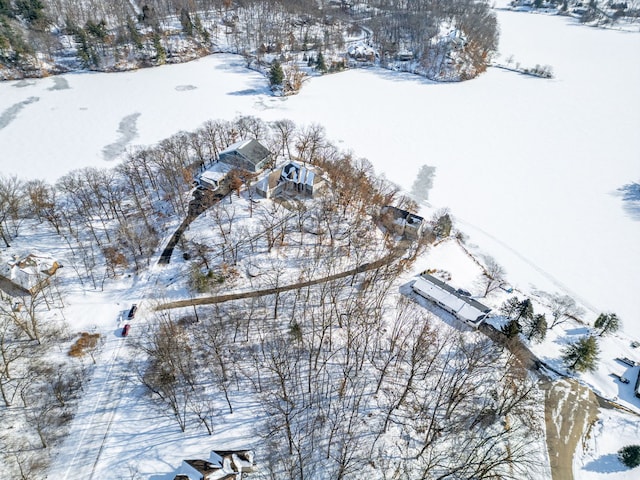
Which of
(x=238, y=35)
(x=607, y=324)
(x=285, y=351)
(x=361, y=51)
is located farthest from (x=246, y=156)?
(x=238, y=35)

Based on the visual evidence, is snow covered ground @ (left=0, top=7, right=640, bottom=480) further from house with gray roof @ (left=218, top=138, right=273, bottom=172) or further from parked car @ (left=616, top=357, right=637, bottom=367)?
house with gray roof @ (left=218, top=138, right=273, bottom=172)

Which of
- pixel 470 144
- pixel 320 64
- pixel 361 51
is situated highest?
pixel 361 51

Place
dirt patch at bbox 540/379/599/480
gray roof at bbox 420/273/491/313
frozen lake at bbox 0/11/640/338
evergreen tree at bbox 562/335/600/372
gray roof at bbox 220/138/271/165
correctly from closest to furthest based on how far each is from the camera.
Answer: dirt patch at bbox 540/379/599/480 → evergreen tree at bbox 562/335/600/372 → gray roof at bbox 420/273/491/313 → frozen lake at bbox 0/11/640/338 → gray roof at bbox 220/138/271/165

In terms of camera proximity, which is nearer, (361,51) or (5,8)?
(5,8)

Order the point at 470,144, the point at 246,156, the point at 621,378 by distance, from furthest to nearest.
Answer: the point at 470,144 → the point at 246,156 → the point at 621,378

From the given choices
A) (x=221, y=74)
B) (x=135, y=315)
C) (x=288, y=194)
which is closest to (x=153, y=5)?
(x=221, y=74)

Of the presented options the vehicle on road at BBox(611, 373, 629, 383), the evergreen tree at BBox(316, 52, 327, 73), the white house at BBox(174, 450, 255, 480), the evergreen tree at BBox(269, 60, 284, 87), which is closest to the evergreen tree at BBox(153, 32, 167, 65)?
the evergreen tree at BBox(269, 60, 284, 87)

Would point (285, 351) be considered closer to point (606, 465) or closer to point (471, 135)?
point (606, 465)
